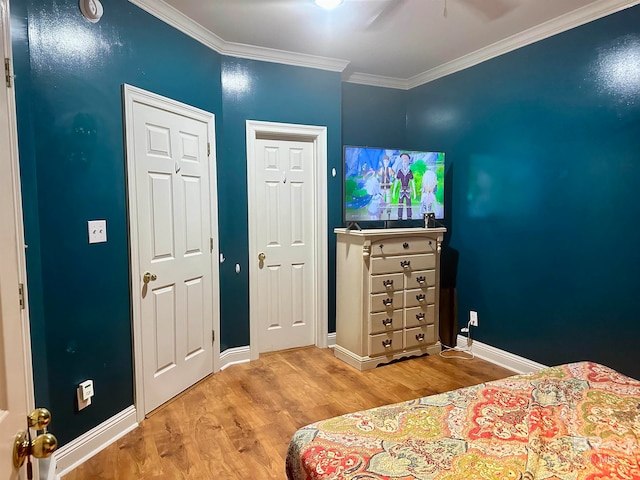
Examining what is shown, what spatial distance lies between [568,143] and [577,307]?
3.92ft

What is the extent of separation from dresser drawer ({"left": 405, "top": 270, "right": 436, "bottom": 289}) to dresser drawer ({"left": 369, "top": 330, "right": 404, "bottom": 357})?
44 cm

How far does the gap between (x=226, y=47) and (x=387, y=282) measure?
2387mm

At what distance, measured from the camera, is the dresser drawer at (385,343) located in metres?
3.39

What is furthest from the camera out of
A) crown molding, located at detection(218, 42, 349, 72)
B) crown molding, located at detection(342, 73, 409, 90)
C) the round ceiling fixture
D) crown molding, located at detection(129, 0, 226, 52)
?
crown molding, located at detection(342, 73, 409, 90)

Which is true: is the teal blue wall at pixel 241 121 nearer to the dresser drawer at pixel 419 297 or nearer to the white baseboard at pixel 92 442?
the white baseboard at pixel 92 442

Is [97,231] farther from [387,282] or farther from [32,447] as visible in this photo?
[387,282]

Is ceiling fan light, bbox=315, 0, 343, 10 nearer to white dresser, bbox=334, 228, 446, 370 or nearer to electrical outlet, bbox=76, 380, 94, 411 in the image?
white dresser, bbox=334, 228, 446, 370

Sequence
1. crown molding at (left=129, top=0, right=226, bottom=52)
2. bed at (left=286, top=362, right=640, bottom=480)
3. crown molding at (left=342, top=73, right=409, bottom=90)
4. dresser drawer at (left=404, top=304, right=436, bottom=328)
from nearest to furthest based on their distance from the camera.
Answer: bed at (left=286, top=362, right=640, bottom=480)
crown molding at (left=129, top=0, right=226, bottom=52)
dresser drawer at (left=404, top=304, right=436, bottom=328)
crown molding at (left=342, top=73, right=409, bottom=90)

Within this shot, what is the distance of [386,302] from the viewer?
341 centimetres

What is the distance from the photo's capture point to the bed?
3.78 ft

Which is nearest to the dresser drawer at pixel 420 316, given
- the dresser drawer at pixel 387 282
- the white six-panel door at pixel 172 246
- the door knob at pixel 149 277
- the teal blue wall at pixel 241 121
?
the dresser drawer at pixel 387 282

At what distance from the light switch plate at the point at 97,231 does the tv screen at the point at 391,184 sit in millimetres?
1809

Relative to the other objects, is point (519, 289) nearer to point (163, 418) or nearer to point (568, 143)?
point (568, 143)

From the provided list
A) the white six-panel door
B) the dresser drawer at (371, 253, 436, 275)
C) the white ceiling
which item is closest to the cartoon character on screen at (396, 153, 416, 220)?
the dresser drawer at (371, 253, 436, 275)
